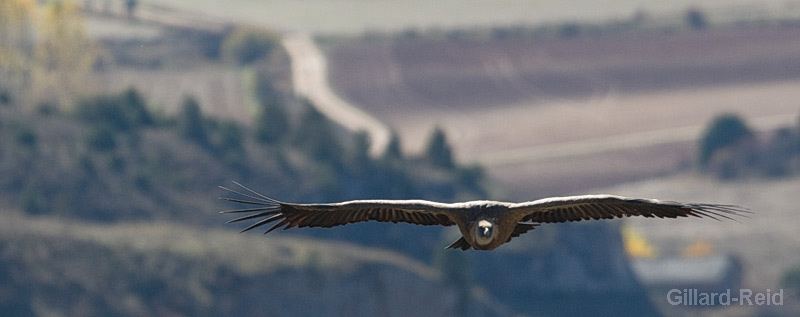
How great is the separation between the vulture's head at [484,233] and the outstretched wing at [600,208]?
116 cm

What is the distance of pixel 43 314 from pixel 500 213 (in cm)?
15008

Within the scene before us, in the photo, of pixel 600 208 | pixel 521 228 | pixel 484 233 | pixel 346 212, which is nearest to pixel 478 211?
pixel 484 233

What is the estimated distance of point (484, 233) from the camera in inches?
1699

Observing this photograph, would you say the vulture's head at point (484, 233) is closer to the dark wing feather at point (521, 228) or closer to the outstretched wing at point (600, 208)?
the outstretched wing at point (600, 208)

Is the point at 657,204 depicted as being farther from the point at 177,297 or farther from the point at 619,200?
the point at 177,297

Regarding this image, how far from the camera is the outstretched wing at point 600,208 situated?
145 feet

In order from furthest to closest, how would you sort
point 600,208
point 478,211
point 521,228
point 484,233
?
point 521,228, point 600,208, point 478,211, point 484,233

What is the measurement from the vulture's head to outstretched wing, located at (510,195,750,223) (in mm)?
1163

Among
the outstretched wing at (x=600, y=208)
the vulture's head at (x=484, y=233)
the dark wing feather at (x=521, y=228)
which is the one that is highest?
the outstretched wing at (x=600, y=208)

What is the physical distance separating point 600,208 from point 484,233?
4.00 metres

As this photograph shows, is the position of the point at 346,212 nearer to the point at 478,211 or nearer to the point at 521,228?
the point at 478,211

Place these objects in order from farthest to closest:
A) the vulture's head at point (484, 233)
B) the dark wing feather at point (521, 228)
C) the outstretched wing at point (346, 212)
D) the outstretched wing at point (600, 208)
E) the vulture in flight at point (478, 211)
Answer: the dark wing feather at point (521, 228), the outstretched wing at point (346, 212), the outstretched wing at point (600, 208), the vulture in flight at point (478, 211), the vulture's head at point (484, 233)

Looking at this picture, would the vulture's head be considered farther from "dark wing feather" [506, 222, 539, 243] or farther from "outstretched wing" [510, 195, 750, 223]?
"dark wing feather" [506, 222, 539, 243]

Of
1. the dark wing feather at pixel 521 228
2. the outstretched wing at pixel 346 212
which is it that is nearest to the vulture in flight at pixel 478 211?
the outstretched wing at pixel 346 212
